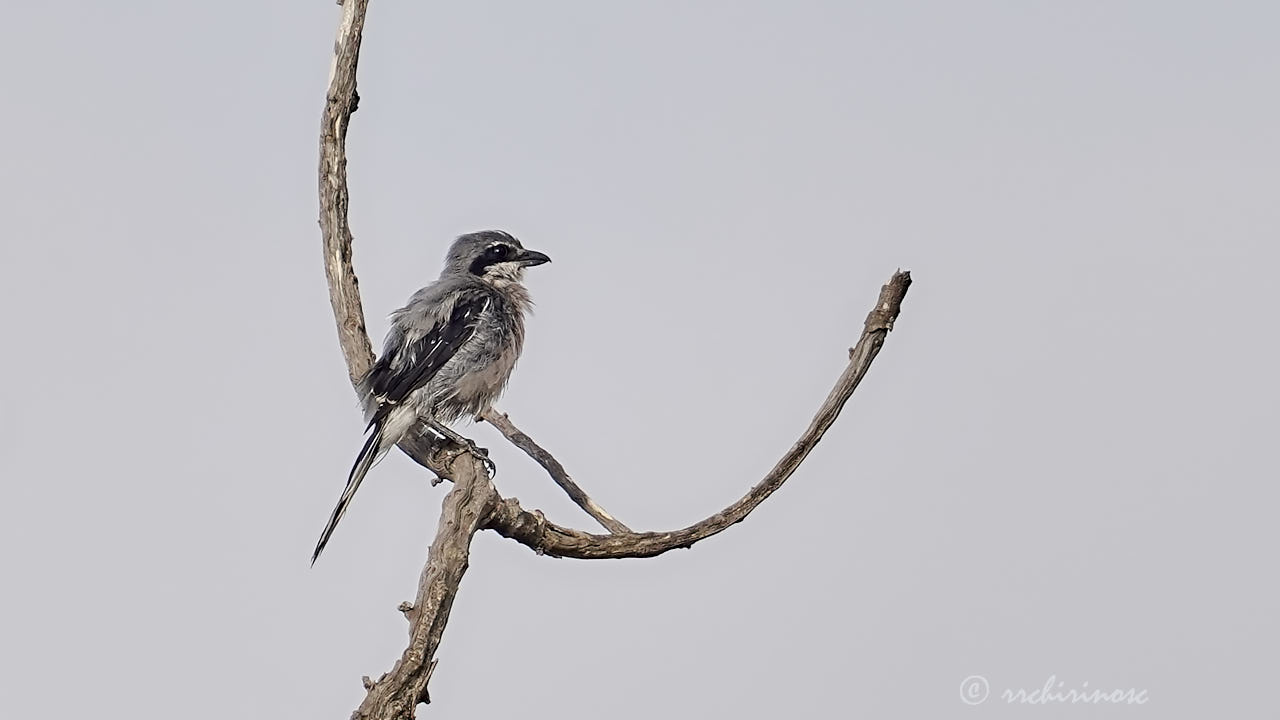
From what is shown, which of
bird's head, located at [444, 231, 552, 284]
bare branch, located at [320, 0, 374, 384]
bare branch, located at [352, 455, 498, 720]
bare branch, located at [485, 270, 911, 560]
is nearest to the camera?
bare branch, located at [352, 455, 498, 720]

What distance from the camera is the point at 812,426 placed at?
19.5 feet

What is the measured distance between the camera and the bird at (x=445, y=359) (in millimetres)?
6555

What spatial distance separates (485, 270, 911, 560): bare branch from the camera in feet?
18.0

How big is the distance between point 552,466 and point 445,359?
2.69ft

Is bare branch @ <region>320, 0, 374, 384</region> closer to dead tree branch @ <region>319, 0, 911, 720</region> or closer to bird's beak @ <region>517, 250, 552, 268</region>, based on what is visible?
dead tree branch @ <region>319, 0, 911, 720</region>

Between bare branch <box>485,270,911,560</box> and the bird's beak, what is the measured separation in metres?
2.49

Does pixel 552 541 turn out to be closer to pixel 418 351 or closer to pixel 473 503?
pixel 473 503

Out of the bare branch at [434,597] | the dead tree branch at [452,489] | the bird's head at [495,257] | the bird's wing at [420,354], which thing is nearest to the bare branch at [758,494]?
the dead tree branch at [452,489]

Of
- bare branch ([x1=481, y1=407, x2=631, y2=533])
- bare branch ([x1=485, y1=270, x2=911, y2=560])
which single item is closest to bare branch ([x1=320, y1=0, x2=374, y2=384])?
bare branch ([x1=481, y1=407, x2=631, y2=533])

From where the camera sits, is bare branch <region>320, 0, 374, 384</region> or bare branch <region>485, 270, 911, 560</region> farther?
bare branch <region>320, 0, 374, 384</region>

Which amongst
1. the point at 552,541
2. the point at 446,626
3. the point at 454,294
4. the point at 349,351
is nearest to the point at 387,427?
the point at 349,351

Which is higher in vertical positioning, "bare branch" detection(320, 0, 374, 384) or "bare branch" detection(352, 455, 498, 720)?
Result: "bare branch" detection(320, 0, 374, 384)

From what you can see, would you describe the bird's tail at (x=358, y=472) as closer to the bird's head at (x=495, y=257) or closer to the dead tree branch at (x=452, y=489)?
the dead tree branch at (x=452, y=489)

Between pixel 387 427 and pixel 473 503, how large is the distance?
172 cm
